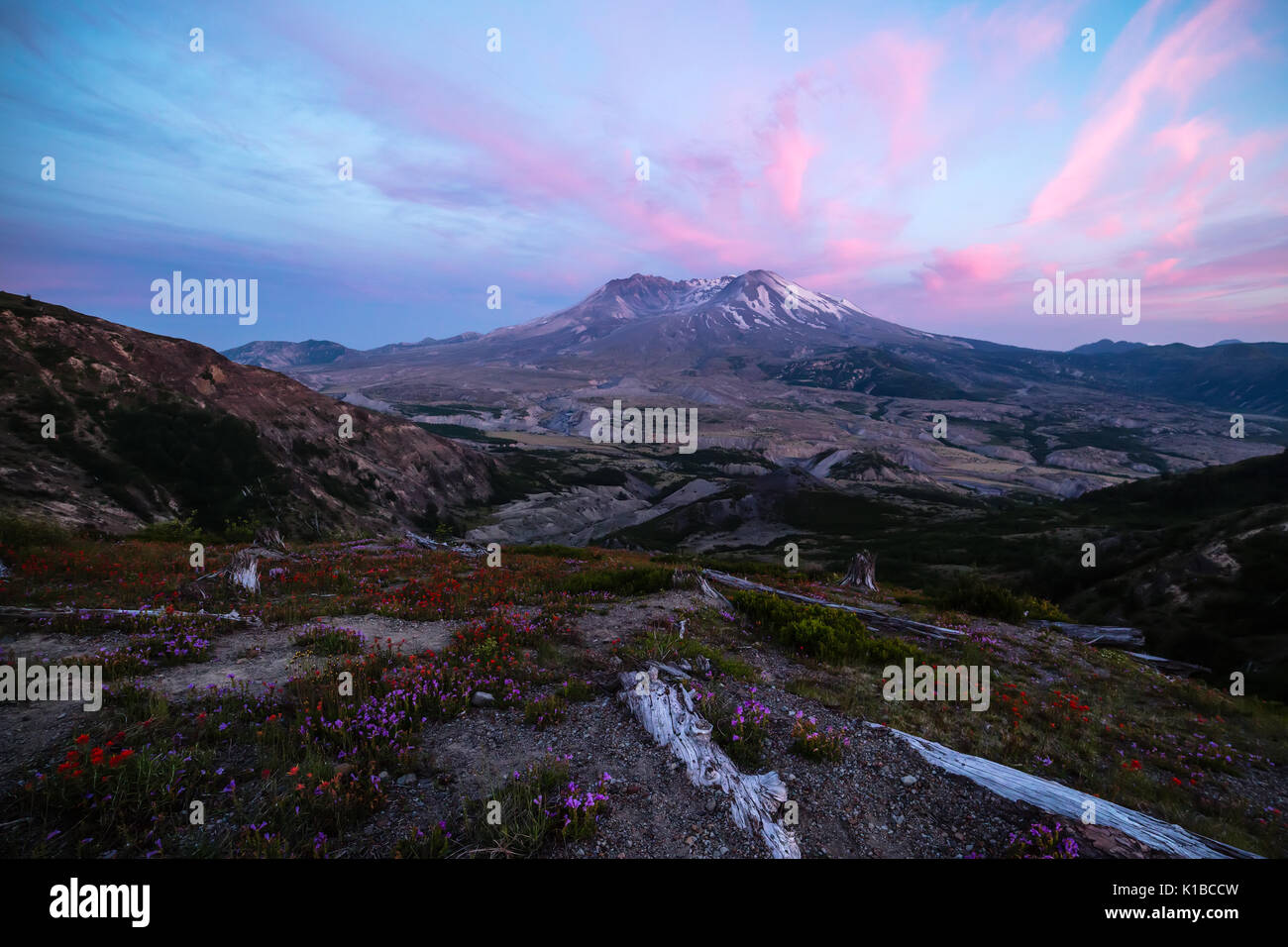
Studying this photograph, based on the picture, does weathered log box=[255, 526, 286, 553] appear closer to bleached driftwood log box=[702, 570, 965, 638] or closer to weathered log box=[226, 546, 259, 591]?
weathered log box=[226, 546, 259, 591]

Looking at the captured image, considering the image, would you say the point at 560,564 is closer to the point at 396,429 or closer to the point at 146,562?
the point at 146,562

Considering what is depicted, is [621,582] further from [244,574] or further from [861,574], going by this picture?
[861,574]

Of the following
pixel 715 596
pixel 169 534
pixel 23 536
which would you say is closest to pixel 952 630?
pixel 715 596

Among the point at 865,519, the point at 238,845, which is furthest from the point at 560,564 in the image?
the point at 865,519

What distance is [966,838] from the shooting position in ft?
17.1

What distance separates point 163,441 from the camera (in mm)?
56781

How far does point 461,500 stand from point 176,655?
93.1 m

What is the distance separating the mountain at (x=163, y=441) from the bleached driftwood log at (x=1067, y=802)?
150 feet

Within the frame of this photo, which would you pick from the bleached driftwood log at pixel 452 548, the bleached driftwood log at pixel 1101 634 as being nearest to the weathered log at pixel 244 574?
the bleached driftwood log at pixel 452 548

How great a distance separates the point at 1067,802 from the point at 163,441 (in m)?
78.0

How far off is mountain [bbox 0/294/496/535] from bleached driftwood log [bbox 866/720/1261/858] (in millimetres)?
45853

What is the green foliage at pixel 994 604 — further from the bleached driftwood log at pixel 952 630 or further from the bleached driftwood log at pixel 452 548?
the bleached driftwood log at pixel 452 548

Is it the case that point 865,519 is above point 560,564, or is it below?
below
